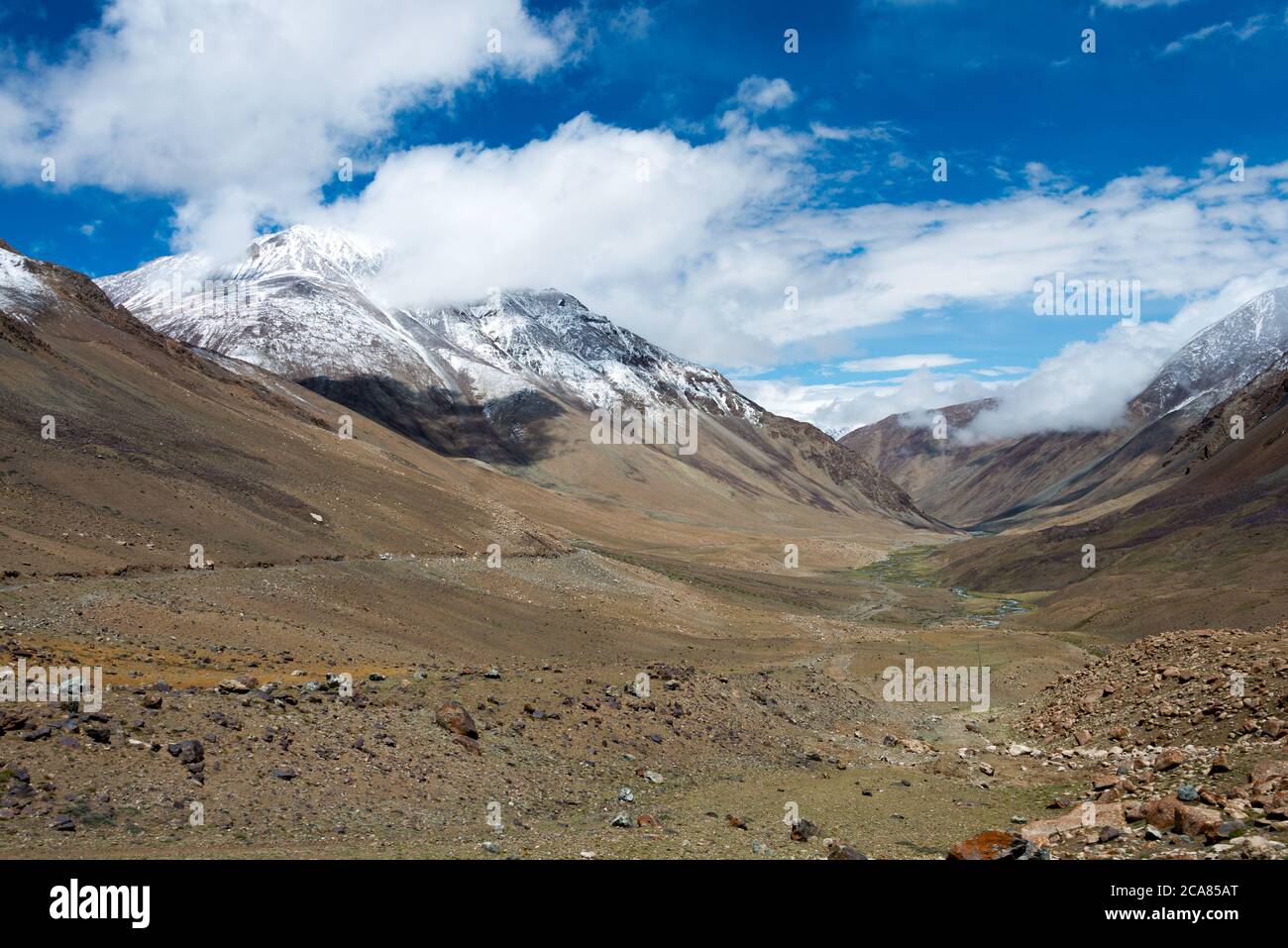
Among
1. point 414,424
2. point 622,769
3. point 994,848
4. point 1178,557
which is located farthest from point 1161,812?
point 414,424

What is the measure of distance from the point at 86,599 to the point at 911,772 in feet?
86.9

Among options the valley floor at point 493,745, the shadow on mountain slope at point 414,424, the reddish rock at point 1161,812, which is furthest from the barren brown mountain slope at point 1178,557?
the shadow on mountain slope at point 414,424

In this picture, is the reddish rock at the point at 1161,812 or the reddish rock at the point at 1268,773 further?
the reddish rock at the point at 1268,773

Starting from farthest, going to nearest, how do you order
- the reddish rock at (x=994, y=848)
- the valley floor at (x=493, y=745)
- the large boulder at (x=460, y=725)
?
the large boulder at (x=460, y=725) → the valley floor at (x=493, y=745) → the reddish rock at (x=994, y=848)

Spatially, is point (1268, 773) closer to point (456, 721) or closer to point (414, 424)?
point (456, 721)

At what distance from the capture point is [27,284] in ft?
246

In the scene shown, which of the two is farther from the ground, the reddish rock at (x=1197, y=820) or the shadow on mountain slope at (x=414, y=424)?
the shadow on mountain slope at (x=414, y=424)

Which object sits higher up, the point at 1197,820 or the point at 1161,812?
the point at 1197,820

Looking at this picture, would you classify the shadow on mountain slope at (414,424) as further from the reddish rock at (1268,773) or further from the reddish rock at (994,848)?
the reddish rock at (994,848)

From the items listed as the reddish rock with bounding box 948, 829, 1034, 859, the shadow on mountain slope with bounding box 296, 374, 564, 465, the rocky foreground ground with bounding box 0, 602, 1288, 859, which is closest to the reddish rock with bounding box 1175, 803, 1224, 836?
the rocky foreground ground with bounding box 0, 602, 1288, 859

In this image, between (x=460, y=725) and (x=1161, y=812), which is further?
(x=460, y=725)
